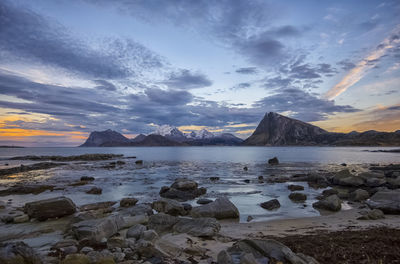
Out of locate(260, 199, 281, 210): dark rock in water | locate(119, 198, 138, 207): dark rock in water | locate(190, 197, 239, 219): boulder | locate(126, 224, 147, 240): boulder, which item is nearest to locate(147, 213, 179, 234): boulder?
locate(126, 224, 147, 240): boulder

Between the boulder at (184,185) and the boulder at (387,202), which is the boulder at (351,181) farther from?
the boulder at (184,185)

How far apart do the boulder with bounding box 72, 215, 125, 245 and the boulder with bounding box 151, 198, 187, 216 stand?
436cm

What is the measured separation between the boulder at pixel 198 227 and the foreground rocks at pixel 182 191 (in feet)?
27.1

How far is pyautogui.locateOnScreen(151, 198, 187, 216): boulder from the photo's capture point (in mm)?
14258

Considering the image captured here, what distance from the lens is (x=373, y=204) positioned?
1411 centimetres

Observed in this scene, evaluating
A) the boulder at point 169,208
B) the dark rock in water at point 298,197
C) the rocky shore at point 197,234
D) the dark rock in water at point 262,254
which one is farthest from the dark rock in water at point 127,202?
the dark rock in water at point 298,197

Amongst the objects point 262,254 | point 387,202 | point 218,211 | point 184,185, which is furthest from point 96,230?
point 387,202

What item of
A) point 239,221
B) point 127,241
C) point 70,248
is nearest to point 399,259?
point 239,221

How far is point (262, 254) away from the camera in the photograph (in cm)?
683

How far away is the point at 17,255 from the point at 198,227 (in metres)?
6.34

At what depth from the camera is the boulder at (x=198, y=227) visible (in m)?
9.55

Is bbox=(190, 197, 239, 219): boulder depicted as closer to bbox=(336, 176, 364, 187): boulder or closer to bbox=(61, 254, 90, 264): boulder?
bbox=(61, 254, 90, 264): boulder

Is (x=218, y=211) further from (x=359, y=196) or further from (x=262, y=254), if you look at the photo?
(x=359, y=196)

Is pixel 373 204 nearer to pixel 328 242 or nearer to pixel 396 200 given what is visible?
pixel 396 200
